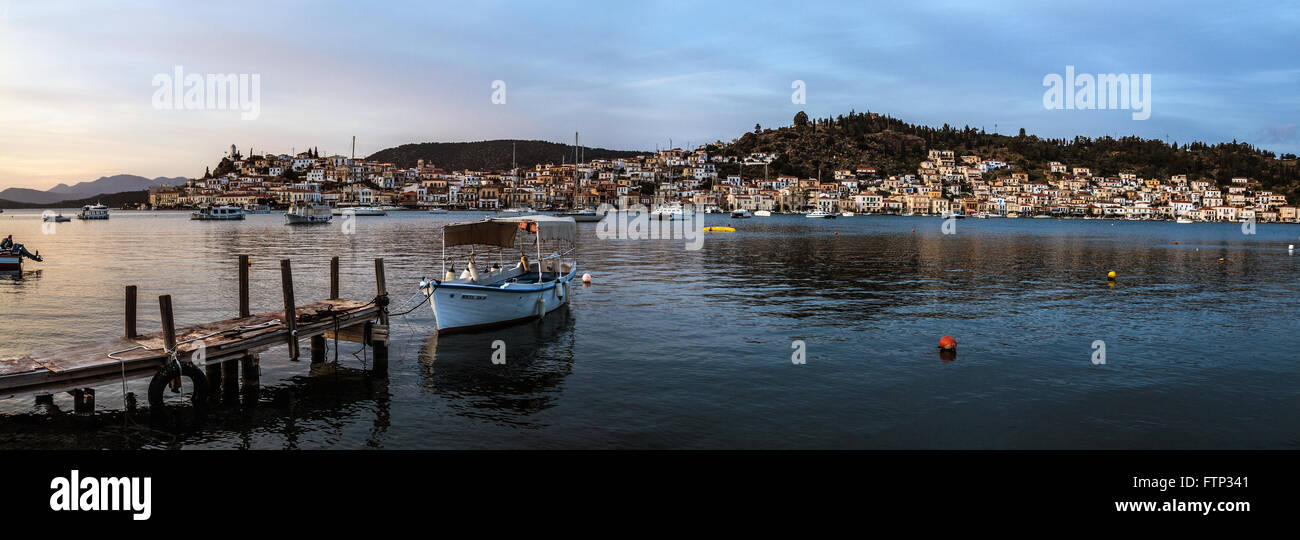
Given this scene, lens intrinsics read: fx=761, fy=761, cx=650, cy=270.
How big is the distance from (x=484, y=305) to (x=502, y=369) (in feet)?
13.8

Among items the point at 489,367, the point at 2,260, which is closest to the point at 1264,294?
the point at 489,367

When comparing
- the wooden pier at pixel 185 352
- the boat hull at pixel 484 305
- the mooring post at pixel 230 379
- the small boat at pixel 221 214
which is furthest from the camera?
the small boat at pixel 221 214

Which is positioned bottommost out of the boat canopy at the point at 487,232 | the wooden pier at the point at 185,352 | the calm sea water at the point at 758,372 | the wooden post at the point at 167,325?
the calm sea water at the point at 758,372

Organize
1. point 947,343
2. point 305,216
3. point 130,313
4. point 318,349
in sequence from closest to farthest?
point 130,313, point 318,349, point 947,343, point 305,216

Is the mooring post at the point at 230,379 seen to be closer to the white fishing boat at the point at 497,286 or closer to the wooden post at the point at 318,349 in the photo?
the wooden post at the point at 318,349

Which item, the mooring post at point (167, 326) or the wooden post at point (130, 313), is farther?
the wooden post at point (130, 313)

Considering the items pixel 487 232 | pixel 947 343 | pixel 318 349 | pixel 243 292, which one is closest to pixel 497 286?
pixel 487 232

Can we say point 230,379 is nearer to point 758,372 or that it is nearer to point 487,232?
point 487,232

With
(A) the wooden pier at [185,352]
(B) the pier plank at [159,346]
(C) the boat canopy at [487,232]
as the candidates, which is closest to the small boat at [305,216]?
(C) the boat canopy at [487,232]

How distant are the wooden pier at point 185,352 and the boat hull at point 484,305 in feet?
9.02

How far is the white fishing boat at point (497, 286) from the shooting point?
20.0m

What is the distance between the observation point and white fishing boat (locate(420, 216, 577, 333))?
20.0 m

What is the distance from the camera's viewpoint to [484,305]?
20.5 m
